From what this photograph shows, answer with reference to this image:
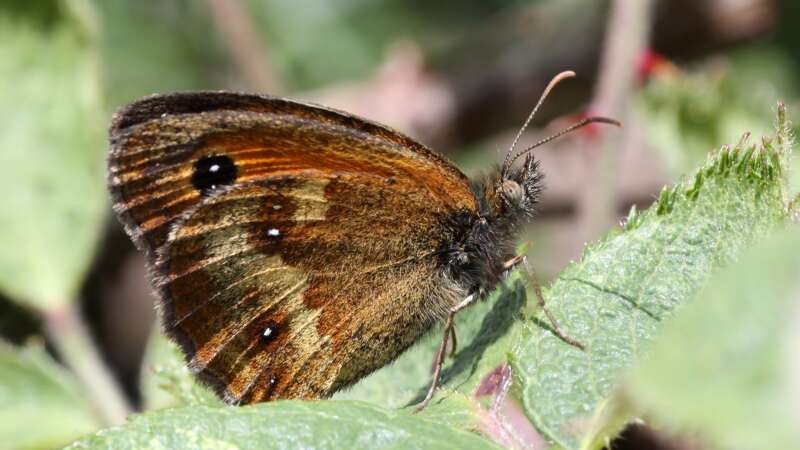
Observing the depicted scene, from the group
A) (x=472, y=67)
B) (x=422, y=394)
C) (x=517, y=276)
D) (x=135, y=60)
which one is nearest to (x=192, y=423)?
(x=422, y=394)

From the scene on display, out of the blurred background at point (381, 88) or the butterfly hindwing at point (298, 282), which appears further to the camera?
the blurred background at point (381, 88)

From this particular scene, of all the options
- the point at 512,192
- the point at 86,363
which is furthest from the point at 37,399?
the point at 512,192

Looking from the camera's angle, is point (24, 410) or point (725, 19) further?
point (725, 19)

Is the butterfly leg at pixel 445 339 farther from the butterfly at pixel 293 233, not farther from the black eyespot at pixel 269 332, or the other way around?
the black eyespot at pixel 269 332

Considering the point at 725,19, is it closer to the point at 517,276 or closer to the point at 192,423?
the point at 517,276

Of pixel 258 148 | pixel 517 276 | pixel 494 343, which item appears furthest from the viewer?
pixel 258 148

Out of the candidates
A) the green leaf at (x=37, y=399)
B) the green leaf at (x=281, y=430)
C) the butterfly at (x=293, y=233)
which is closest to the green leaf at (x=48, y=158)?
the green leaf at (x=37, y=399)
